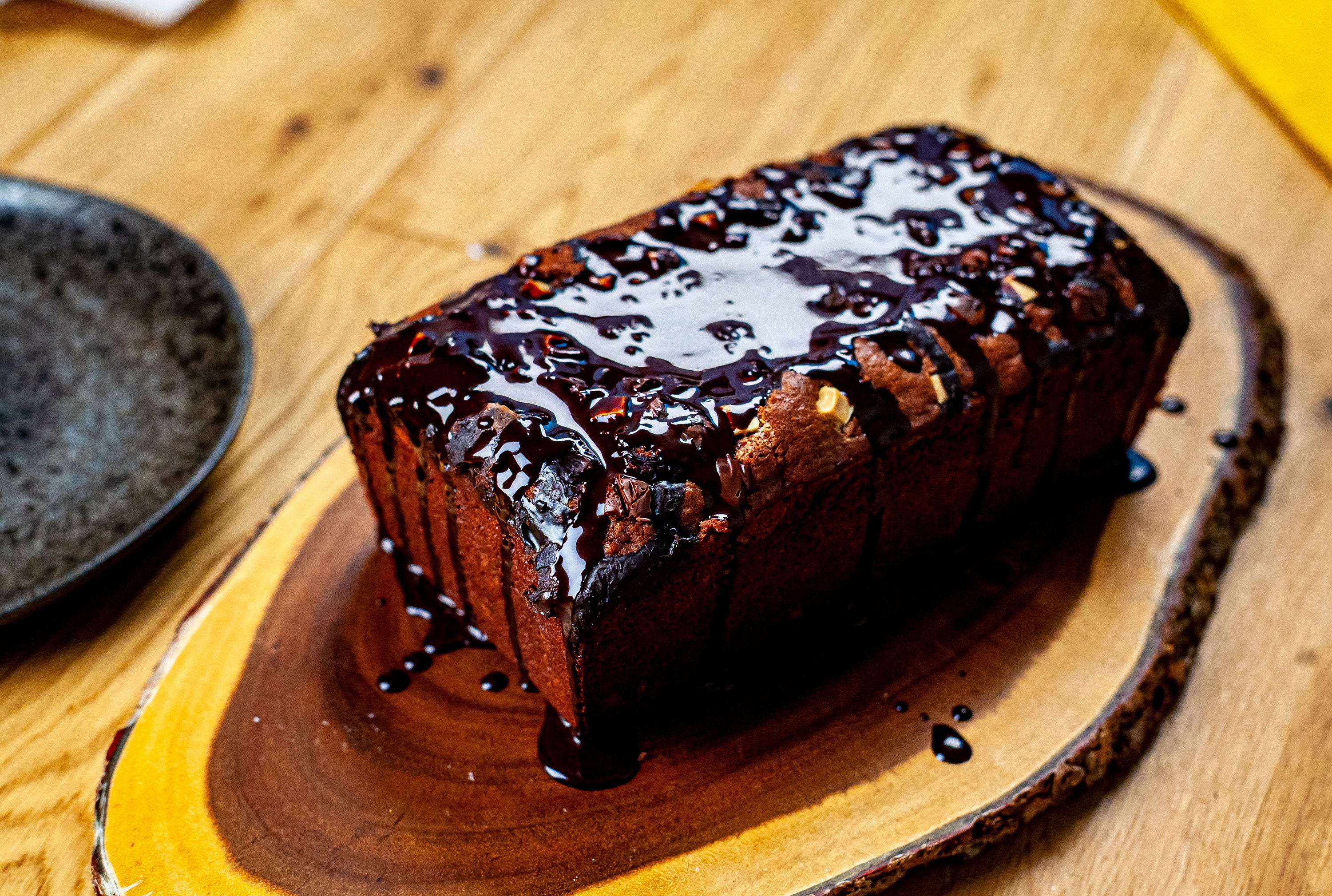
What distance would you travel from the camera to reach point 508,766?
1.68m

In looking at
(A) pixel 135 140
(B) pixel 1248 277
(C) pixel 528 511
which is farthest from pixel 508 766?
(A) pixel 135 140

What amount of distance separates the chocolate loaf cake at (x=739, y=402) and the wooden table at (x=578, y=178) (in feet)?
1.60

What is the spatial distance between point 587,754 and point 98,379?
131 centimetres

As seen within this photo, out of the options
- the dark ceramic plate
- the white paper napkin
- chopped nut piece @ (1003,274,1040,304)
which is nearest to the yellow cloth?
chopped nut piece @ (1003,274,1040,304)

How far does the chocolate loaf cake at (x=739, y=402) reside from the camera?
5.06 feet

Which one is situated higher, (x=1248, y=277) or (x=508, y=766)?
(x=1248, y=277)

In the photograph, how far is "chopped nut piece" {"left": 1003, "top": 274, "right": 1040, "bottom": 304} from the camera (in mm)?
1793

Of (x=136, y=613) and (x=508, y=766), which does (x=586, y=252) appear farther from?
(x=136, y=613)

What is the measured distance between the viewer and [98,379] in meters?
2.31

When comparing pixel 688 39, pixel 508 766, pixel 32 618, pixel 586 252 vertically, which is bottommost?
pixel 32 618

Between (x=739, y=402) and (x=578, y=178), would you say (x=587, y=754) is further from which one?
(x=578, y=178)

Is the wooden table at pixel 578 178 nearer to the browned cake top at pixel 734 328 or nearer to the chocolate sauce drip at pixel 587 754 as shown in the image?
the chocolate sauce drip at pixel 587 754

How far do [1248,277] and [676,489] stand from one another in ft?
5.01

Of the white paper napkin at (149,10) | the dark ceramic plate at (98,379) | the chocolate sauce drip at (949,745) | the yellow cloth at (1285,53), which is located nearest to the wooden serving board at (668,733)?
the chocolate sauce drip at (949,745)
